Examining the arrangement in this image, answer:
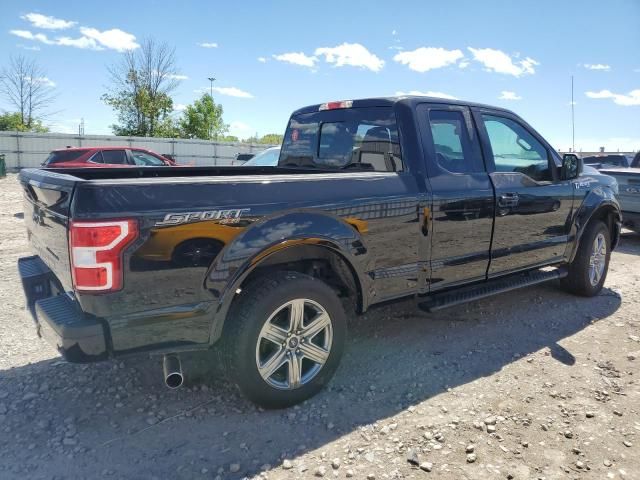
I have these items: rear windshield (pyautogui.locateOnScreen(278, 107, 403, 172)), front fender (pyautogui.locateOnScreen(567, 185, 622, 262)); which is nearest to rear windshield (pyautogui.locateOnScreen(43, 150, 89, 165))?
rear windshield (pyautogui.locateOnScreen(278, 107, 403, 172))

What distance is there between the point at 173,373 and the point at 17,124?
43406 millimetres

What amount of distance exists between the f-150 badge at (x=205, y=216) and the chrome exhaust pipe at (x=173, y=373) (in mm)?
802

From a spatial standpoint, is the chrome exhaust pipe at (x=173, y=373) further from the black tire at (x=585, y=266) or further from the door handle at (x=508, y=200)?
the black tire at (x=585, y=266)

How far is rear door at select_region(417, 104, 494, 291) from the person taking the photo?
12.1 ft

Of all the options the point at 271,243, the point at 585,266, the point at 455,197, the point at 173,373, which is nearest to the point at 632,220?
the point at 585,266

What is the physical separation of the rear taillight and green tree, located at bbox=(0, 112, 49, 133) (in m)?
41.1

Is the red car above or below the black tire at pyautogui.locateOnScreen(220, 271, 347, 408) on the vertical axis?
above

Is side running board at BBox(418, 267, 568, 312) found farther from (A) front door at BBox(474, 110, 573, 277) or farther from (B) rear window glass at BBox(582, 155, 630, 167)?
(B) rear window glass at BBox(582, 155, 630, 167)

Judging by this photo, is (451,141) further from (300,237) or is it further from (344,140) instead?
(300,237)

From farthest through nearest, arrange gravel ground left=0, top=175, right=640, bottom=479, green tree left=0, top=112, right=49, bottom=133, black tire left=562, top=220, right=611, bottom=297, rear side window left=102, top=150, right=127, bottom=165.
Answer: green tree left=0, top=112, right=49, bottom=133 → rear side window left=102, top=150, right=127, bottom=165 → black tire left=562, top=220, right=611, bottom=297 → gravel ground left=0, top=175, right=640, bottom=479

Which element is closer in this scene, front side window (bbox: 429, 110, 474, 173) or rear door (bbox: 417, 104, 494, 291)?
rear door (bbox: 417, 104, 494, 291)

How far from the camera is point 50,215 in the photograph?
8.86 ft

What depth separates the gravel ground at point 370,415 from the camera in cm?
260

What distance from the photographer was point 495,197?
4035 mm
